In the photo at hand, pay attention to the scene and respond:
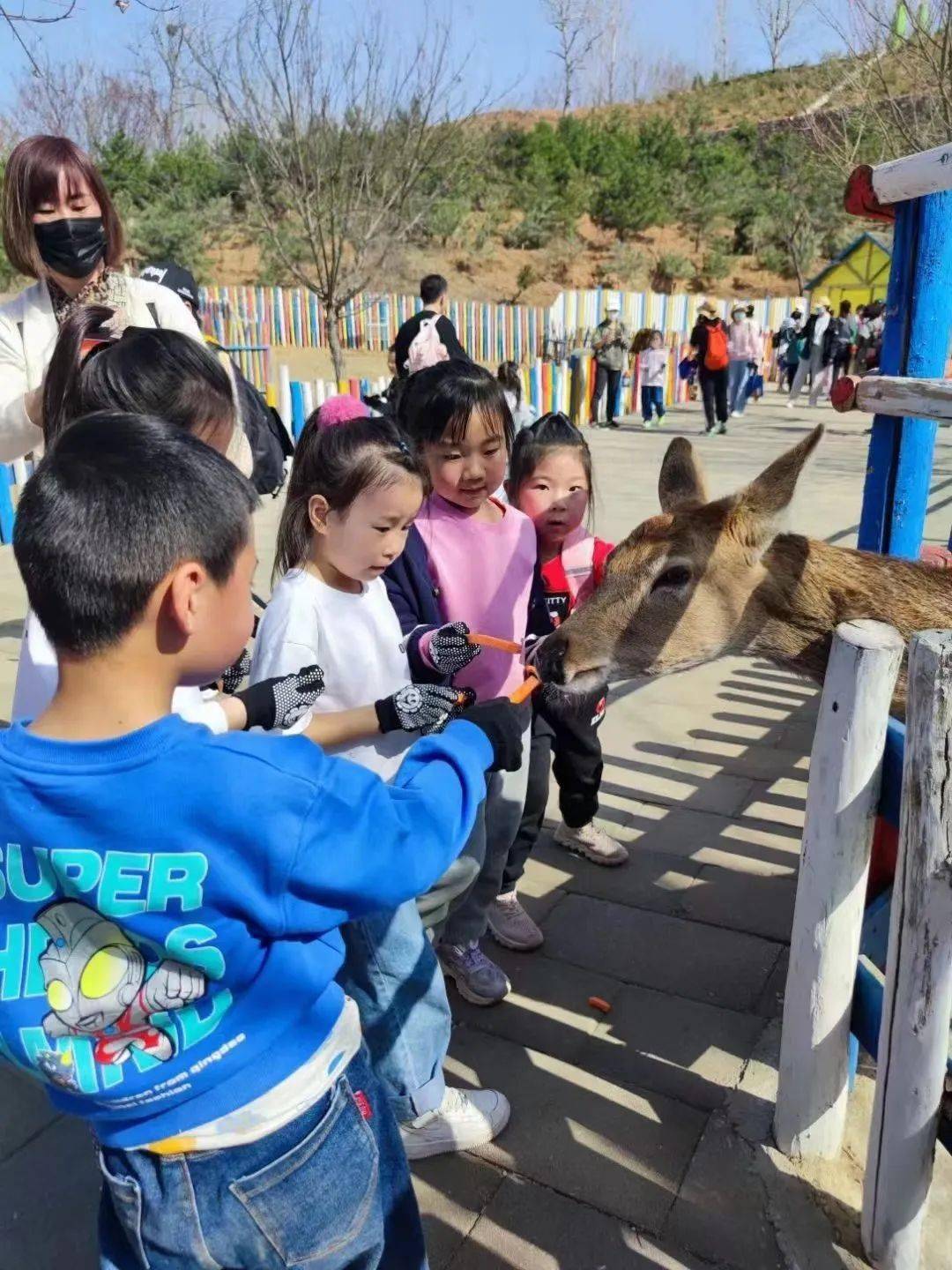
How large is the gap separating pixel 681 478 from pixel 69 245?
2.23 m

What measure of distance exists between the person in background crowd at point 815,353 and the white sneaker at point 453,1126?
71.7 ft

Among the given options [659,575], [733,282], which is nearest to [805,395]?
[733,282]

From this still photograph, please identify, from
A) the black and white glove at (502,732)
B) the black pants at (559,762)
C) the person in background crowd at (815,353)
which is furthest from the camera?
the person in background crowd at (815,353)

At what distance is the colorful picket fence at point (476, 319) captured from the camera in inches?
1112

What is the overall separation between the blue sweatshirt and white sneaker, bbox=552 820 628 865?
8.59 ft

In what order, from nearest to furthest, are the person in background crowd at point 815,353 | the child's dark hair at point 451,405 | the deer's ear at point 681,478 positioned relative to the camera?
the child's dark hair at point 451,405
the deer's ear at point 681,478
the person in background crowd at point 815,353

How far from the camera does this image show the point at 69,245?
3.04 metres

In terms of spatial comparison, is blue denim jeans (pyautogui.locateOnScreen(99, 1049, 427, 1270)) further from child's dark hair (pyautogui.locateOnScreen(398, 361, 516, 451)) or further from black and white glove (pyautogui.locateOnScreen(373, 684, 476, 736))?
child's dark hair (pyautogui.locateOnScreen(398, 361, 516, 451))

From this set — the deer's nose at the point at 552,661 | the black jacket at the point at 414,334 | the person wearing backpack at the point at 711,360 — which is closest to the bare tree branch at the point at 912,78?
the person wearing backpack at the point at 711,360

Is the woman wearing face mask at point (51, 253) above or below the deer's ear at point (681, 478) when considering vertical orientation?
above

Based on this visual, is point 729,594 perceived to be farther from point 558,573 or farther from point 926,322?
point 926,322

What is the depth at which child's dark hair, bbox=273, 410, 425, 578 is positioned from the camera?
246 cm

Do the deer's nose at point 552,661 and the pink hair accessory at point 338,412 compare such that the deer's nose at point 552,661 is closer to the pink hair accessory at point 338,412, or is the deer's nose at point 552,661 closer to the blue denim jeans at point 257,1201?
the pink hair accessory at point 338,412

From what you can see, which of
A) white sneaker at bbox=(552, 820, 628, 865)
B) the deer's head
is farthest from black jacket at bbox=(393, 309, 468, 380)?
the deer's head
